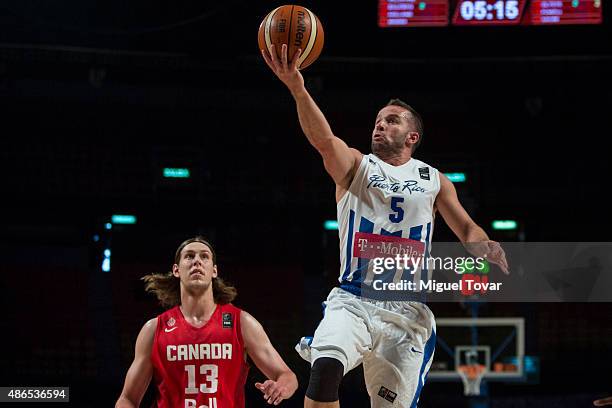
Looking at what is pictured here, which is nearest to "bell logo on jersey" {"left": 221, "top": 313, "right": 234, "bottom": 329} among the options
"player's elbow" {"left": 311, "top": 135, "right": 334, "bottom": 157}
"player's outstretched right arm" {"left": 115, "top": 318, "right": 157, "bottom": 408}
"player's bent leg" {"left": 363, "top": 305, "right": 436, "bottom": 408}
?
"player's outstretched right arm" {"left": 115, "top": 318, "right": 157, "bottom": 408}

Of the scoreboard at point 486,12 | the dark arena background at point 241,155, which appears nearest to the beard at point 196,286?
the dark arena background at point 241,155

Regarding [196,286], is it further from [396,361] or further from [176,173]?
[176,173]

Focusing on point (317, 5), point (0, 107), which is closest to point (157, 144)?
point (0, 107)

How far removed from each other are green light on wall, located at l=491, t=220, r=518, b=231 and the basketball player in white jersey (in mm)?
7505

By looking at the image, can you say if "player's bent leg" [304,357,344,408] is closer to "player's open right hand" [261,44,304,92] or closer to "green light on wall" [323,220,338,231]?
"player's open right hand" [261,44,304,92]

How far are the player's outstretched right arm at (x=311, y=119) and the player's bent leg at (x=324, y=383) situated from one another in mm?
969

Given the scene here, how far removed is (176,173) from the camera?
1213cm

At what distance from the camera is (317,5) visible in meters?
10.7

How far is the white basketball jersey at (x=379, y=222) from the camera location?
4.25 meters

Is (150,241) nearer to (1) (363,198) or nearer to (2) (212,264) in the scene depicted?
(2) (212,264)

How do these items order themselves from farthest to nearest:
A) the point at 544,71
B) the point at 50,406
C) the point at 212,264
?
the point at 544,71
the point at 50,406
the point at 212,264

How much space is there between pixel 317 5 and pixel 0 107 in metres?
5.24

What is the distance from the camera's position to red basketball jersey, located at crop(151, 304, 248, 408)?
468 cm

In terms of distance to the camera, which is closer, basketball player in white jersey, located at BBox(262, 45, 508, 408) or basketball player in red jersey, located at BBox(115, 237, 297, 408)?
basketball player in white jersey, located at BBox(262, 45, 508, 408)
